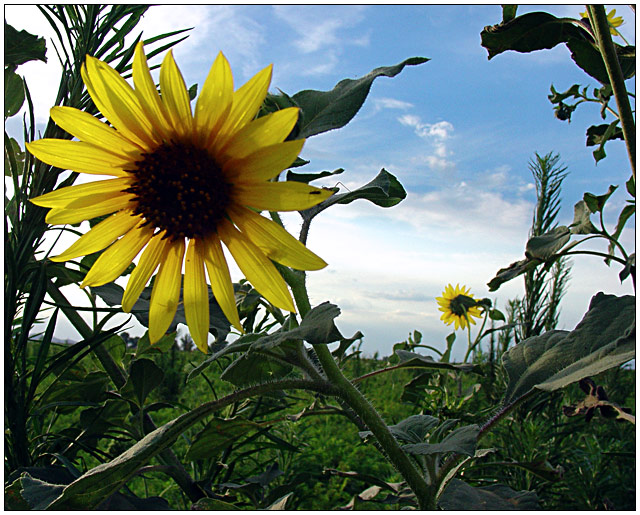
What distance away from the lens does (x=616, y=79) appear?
0.61m

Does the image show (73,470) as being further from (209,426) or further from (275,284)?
(275,284)

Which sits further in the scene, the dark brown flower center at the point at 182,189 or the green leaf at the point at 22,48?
the green leaf at the point at 22,48

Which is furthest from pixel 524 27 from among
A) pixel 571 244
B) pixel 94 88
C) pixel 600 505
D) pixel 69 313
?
pixel 600 505

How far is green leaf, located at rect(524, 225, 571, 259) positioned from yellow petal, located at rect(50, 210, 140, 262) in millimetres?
654

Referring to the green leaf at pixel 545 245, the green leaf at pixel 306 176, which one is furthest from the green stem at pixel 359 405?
the green leaf at pixel 545 245

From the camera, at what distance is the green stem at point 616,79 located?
0.59 m

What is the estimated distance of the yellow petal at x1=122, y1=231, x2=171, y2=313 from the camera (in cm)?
63

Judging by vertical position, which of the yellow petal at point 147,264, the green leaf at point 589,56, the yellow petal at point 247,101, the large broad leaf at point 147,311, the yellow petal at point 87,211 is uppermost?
→ the green leaf at point 589,56

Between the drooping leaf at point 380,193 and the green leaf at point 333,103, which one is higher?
the green leaf at point 333,103

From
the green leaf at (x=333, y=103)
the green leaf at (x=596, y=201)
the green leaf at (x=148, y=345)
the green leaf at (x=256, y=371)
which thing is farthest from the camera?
the green leaf at (x=596, y=201)

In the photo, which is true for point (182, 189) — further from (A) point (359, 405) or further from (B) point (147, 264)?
(A) point (359, 405)

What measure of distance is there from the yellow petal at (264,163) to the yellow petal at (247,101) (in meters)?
0.03

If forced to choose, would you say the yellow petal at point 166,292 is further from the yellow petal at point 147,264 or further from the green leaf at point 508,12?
the green leaf at point 508,12

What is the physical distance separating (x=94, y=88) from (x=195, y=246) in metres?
0.20
